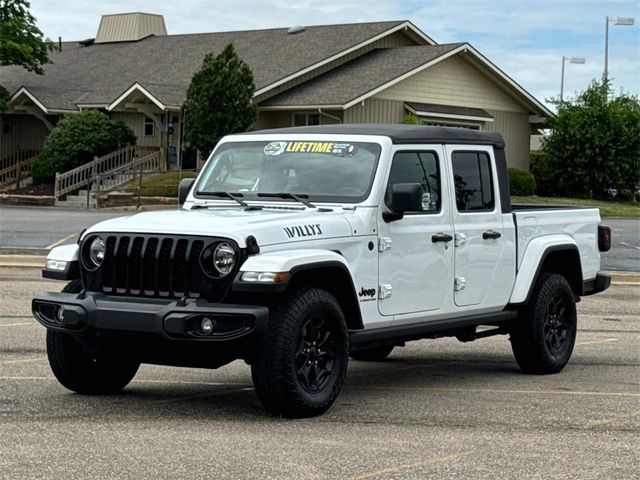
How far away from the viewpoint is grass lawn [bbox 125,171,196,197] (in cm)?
4331

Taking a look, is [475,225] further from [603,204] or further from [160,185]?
[603,204]

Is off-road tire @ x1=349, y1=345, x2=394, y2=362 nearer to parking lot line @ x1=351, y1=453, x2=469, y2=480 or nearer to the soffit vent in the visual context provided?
parking lot line @ x1=351, y1=453, x2=469, y2=480

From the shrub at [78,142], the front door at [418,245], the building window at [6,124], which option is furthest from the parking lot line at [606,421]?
the building window at [6,124]

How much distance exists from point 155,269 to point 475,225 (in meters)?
2.98

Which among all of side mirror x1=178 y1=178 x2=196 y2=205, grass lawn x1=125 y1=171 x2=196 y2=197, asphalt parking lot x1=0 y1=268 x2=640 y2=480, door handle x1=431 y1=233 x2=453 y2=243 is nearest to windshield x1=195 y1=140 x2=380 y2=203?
side mirror x1=178 y1=178 x2=196 y2=205

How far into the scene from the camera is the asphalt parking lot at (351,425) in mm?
6996

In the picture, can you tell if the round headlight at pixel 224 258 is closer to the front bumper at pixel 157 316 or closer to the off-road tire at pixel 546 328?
the front bumper at pixel 157 316

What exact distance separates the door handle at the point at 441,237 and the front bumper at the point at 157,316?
6.93 ft

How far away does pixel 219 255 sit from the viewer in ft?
27.2

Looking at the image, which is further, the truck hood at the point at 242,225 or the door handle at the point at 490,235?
the door handle at the point at 490,235

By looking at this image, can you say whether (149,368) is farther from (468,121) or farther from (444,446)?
(468,121)

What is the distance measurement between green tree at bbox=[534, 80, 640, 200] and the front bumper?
43177 mm

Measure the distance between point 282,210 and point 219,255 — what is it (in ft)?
3.82

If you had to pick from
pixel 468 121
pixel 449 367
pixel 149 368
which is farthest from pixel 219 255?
pixel 468 121
